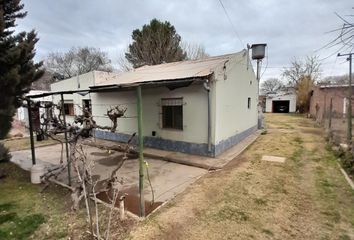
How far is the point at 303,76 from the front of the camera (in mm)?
35812

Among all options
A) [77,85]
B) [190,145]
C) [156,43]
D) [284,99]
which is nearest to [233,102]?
[190,145]

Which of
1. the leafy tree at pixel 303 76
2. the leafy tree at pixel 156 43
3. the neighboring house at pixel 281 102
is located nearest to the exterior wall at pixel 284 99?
the neighboring house at pixel 281 102

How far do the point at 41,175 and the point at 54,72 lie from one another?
35467 millimetres

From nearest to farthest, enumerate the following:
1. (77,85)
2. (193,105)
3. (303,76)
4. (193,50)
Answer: (193,105), (77,85), (193,50), (303,76)

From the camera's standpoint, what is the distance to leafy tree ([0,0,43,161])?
593cm

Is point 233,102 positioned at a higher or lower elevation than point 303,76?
lower

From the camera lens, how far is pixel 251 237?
11.8 ft

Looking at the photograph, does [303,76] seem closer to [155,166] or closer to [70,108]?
[70,108]

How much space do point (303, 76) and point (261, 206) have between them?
121 feet

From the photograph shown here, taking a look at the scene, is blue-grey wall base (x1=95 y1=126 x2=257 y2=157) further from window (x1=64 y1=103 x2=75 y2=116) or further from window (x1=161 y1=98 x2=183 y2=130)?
window (x1=64 y1=103 x2=75 y2=116)

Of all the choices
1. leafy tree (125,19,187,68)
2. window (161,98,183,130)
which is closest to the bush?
window (161,98,183,130)

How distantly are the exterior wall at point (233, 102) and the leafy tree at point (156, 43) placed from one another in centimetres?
1251

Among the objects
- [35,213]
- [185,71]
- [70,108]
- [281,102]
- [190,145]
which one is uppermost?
[185,71]

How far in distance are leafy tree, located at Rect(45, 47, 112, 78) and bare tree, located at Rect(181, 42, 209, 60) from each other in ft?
50.1
